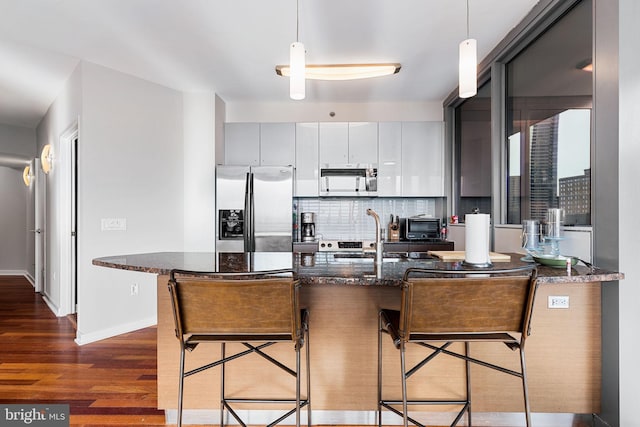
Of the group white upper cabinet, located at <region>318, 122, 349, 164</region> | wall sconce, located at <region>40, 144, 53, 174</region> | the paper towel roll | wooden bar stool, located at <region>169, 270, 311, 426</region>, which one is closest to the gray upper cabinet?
white upper cabinet, located at <region>318, 122, 349, 164</region>

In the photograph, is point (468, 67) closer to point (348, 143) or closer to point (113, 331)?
point (348, 143)

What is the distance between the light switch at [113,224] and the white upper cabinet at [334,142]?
7.44 feet

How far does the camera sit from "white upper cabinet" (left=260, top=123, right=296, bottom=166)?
4.62 meters

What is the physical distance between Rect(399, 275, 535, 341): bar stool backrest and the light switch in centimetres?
319

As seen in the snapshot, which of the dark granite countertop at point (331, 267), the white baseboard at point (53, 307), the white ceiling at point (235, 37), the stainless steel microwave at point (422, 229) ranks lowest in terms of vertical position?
the white baseboard at point (53, 307)

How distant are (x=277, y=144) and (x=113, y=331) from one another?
2.66 metres

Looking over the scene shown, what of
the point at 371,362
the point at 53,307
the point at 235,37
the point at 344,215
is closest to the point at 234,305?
the point at 371,362

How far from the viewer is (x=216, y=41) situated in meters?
3.12

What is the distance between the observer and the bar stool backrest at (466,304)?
1475 mm

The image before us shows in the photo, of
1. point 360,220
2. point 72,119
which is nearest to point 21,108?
point 72,119

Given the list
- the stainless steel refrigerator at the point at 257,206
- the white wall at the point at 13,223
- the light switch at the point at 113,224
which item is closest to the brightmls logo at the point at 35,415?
A: the light switch at the point at 113,224

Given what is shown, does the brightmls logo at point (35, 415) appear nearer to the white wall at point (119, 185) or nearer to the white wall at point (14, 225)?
the white wall at point (119, 185)

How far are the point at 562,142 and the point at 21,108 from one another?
251 inches

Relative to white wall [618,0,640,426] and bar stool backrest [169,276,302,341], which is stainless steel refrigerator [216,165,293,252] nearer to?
bar stool backrest [169,276,302,341]
